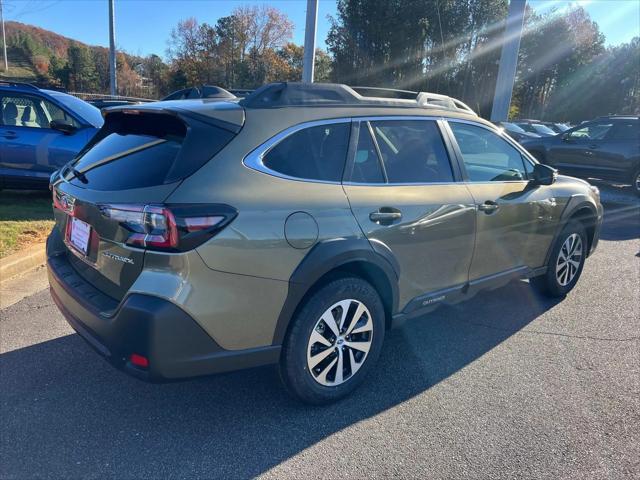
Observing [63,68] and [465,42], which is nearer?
[465,42]

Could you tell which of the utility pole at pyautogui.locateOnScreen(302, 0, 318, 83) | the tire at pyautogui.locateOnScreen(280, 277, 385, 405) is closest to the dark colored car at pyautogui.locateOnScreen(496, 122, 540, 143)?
the utility pole at pyautogui.locateOnScreen(302, 0, 318, 83)

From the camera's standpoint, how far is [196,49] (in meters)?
56.1

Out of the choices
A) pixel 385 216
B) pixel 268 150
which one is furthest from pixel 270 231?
pixel 385 216

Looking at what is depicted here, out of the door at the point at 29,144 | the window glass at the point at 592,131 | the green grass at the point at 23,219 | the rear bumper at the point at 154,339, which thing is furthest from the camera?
the window glass at the point at 592,131

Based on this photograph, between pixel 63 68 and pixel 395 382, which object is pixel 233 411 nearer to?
pixel 395 382

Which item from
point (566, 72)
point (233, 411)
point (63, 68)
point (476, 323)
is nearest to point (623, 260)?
point (476, 323)

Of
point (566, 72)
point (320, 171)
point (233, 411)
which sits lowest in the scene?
point (233, 411)

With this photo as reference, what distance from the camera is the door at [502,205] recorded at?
377 cm

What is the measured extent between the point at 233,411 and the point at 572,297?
3.72 metres

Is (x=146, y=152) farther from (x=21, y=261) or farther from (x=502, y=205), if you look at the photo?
(x=21, y=261)

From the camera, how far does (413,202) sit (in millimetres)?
3223

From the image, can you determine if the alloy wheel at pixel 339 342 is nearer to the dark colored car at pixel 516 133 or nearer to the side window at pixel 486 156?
the side window at pixel 486 156

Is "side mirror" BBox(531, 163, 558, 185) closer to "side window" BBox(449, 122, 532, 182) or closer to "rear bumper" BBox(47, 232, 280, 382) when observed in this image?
"side window" BBox(449, 122, 532, 182)

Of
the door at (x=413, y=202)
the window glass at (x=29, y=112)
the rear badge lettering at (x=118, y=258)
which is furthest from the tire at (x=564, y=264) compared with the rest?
the window glass at (x=29, y=112)
